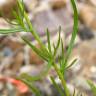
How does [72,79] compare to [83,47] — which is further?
[83,47]

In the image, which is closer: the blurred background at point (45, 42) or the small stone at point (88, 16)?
the blurred background at point (45, 42)

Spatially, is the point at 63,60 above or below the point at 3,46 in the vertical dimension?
above

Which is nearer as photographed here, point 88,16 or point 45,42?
point 45,42

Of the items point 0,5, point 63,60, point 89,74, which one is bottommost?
point 89,74

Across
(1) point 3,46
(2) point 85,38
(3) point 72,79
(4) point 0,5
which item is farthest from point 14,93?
(4) point 0,5

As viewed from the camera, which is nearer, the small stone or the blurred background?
the blurred background

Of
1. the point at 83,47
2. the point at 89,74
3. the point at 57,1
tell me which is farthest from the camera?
the point at 57,1

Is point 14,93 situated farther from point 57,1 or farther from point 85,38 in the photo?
point 57,1

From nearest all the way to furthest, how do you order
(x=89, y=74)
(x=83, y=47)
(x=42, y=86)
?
(x=42, y=86) → (x=89, y=74) → (x=83, y=47)
